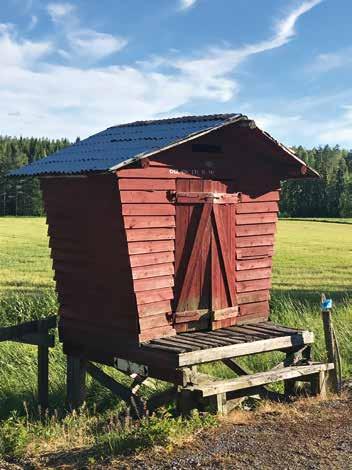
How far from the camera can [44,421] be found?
9.70 metres

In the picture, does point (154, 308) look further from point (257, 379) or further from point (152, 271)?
point (257, 379)

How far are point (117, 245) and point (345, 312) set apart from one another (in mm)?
7531

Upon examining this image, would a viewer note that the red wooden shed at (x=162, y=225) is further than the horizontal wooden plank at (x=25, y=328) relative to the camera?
No

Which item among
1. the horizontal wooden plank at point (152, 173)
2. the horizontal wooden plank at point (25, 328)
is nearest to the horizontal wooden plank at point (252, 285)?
the horizontal wooden plank at point (152, 173)

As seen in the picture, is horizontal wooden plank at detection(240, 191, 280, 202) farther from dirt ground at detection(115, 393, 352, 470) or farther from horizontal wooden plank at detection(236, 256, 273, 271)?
dirt ground at detection(115, 393, 352, 470)

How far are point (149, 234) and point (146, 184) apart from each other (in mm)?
694

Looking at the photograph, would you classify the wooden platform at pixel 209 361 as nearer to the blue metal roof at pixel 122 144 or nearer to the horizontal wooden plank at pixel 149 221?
the horizontal wooden plank at pixel 149 221

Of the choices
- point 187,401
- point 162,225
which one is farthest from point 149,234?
point 187,401

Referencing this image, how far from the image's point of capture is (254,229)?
10445 mm

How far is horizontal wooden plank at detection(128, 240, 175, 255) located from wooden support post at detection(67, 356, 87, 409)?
8.12 feet

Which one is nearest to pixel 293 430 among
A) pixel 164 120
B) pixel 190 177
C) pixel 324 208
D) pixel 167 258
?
pixel 167 258

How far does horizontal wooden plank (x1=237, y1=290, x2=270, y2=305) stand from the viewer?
10336 mm

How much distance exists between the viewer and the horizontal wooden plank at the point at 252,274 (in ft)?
33.7

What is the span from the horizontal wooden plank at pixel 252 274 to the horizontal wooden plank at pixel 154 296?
1.44 m
